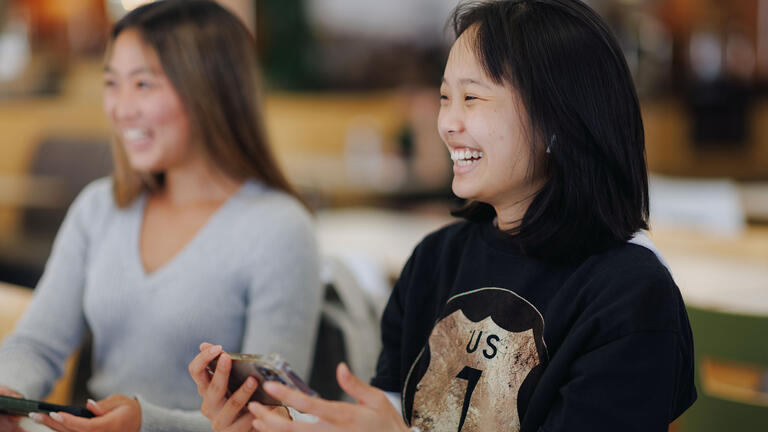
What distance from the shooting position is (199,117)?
1.43m

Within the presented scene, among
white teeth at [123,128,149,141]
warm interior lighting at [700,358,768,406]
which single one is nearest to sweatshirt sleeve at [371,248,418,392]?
white teeth at [123,128,149,141]

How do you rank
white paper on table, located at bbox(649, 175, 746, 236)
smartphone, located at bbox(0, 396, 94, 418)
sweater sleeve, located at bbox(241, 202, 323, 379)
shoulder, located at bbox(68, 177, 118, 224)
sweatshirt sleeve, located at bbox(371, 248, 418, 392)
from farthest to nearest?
1. white paper on table, located at bbox(649, 175, 746, 236)
2. shoulder, located at bbox(68, 177, 118, 224)
3. sweater sleeve, located at bbox(241, 202, 323, 379)
4. sweatshirt sleeve, located at bbox(371, 248, 418, 392)
5. smartphone, located at bbox(0, 396, 94, 418)

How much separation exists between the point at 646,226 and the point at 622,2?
7.81 m

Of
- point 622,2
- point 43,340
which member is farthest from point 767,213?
point 622,2

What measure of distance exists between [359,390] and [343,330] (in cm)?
62

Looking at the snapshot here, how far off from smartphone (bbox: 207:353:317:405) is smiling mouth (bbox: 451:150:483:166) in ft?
1.15

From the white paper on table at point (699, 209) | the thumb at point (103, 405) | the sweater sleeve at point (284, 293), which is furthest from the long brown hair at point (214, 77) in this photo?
the white paper on table at point (699, 209)

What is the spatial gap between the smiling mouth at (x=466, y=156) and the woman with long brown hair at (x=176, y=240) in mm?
464

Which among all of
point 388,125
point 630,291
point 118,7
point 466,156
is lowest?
point 388,125

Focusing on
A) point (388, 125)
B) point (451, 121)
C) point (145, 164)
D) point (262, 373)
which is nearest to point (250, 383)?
point (262, 373)

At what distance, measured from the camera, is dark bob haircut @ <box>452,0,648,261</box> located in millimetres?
895

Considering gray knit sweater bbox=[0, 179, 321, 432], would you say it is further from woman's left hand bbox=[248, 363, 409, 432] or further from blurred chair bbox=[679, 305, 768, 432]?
blurred chair bbox=[679, 305, 768, 432]

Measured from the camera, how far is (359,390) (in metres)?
0.79

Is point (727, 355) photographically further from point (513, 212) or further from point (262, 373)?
point (262, 373)
